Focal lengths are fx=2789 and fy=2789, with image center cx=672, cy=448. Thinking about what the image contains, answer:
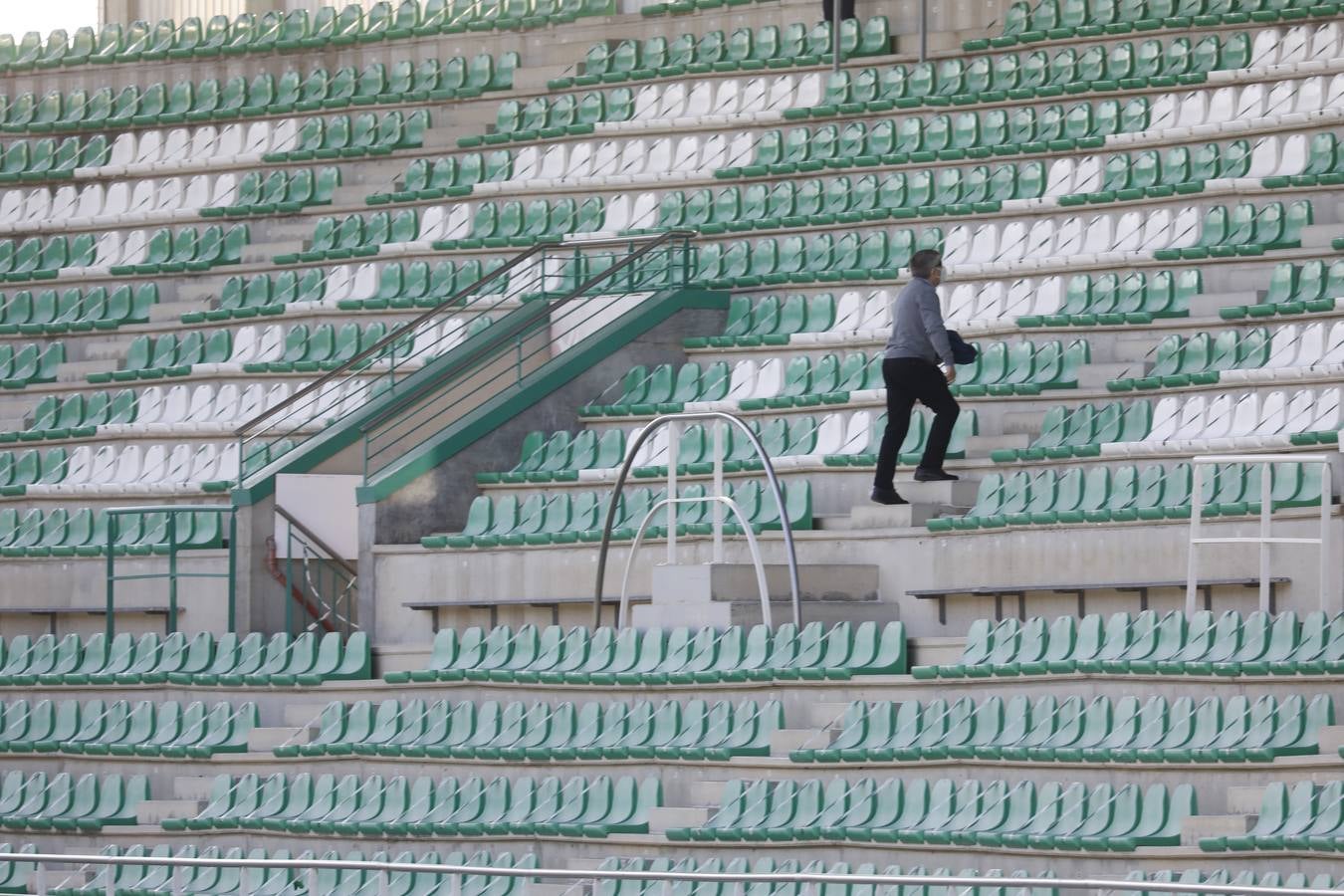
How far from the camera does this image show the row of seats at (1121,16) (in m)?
16.4

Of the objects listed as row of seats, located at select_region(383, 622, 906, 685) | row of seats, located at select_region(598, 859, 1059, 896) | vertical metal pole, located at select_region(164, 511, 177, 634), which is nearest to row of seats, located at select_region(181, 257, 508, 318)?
vertical metal pole, located at select_region(164, 511, 177, 634)

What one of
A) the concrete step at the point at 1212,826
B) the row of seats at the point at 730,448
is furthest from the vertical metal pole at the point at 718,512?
the concrete step at the point at 1212,826

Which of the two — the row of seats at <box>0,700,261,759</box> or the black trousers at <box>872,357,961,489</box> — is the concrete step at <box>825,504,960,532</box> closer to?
the black trousers at <box>872,357,961,489</box>

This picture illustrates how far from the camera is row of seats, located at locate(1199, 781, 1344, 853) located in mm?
9141

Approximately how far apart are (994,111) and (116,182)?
725cm

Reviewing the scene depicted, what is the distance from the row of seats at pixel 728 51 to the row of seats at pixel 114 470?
408 cm

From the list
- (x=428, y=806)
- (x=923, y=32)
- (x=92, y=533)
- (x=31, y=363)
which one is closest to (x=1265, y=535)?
(x=428, y=806)

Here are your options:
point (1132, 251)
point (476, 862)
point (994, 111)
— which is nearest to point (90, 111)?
point (994, 111)

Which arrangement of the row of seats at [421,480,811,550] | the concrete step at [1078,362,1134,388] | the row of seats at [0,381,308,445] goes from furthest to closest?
the row of seats at [0,381,308,445] < the concrete step at [1078,362,1134,388] < the row of seats at [421,480,811,550]

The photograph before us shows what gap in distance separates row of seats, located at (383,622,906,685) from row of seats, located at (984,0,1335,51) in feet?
19.0

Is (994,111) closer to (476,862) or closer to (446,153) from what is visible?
(446,153)

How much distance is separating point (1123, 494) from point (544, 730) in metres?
2.79

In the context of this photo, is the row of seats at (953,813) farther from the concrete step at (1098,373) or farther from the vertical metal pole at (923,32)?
the vertical metal pole at (923,32)

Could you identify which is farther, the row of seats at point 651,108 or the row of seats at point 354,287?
the row of seats at point 651,108
